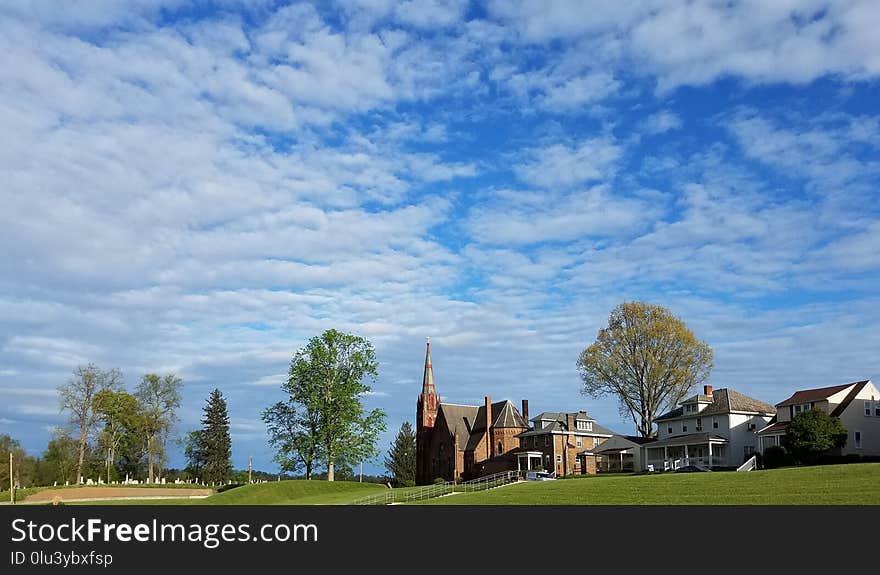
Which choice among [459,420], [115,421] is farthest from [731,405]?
[115,421]

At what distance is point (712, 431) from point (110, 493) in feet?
161

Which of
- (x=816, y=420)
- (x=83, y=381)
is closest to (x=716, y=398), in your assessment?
(x=816, y=420)

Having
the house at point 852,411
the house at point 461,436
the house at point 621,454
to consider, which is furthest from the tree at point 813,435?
the house at point 461,436

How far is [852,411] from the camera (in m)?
55.5

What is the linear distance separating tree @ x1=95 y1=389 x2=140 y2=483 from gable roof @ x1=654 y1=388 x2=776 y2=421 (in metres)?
54.5

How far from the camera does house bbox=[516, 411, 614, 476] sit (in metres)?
71.7

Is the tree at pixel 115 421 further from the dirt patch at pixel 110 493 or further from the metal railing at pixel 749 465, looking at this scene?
the metal railing at pixel 749 465

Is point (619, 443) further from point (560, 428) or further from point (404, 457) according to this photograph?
point (404, 457)
